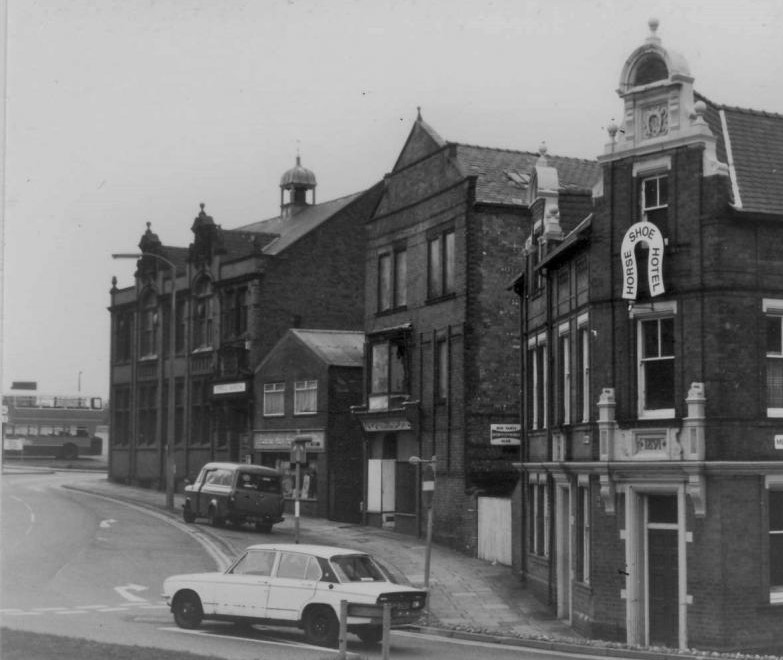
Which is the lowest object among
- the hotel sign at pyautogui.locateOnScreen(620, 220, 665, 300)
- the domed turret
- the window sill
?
the hotel sign at pyautogui.locateOnScreen(620, 220, 665, 300)

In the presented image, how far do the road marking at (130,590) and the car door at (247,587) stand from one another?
5.59 meters

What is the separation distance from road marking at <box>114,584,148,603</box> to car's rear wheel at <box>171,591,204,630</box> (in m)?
4.84

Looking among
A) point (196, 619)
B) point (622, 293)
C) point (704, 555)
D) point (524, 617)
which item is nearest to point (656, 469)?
point (704, 555)

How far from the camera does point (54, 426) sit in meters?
82.1

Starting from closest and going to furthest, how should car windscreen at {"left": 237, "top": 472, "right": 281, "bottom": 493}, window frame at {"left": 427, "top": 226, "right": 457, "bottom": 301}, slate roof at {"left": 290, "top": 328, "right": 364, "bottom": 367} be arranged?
window frame at {"left": 427, "top": 226, "right": 457, "bottom": 301}, car windscreen at {"left": 237, "top": 472, "right": 281, "bottom": 493}, slate roof at {"left": 290, "top": 328, "right": 364, "bottom": 367}

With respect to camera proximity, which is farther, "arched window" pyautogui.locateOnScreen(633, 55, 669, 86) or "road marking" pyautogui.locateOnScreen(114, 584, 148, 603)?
"road marking" pyautogui.locateOnScreen(114, 584, 148, 603)

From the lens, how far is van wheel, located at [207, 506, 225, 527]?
1668 inches

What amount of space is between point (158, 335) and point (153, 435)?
5.14m

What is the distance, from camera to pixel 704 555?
23531mm

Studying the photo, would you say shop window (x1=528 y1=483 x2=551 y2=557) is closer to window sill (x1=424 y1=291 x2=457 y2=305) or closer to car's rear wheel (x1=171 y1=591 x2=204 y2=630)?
window sill (x1=424 y1=291 x2=457 y2=305)

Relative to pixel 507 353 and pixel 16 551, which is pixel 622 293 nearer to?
pixel 507 353

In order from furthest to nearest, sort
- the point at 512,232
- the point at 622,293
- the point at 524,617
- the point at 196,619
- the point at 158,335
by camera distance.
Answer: the point at 158,335
the point at 512,232
the point at 524,617
the point at 622,293
the point at 196,619

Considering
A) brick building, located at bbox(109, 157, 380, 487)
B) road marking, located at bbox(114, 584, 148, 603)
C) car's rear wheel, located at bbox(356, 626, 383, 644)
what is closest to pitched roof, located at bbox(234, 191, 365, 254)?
brick building, located at bbox(109, 157, 380, 487)

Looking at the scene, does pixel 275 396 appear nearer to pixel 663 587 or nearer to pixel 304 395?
pixel 304 395
